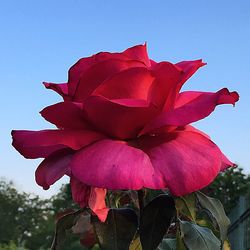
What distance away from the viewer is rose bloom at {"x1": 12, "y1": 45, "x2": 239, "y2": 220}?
69 centimetres

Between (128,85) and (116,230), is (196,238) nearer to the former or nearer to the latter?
(116,230)

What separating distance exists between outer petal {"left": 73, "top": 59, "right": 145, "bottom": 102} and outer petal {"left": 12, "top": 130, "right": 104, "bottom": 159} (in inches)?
2.5

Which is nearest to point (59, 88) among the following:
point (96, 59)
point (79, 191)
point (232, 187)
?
point (96, 59)

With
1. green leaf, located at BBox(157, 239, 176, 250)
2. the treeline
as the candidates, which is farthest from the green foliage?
green leaf, located at BBox(157, 239, 176, 250)

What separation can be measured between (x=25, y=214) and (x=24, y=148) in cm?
4500

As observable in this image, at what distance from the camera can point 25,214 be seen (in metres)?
44.8

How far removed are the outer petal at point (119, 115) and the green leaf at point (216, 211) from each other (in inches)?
6.8

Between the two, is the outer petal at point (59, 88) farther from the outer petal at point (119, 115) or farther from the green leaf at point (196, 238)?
the green leaf at point (196, 238)

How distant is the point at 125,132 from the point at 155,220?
12cm

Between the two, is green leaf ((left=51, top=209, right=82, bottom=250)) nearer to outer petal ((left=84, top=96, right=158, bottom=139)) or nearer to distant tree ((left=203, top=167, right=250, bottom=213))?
outer petal ((left=84, top=96, right=158, bottom=139))

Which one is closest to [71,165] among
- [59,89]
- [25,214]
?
[59,89]

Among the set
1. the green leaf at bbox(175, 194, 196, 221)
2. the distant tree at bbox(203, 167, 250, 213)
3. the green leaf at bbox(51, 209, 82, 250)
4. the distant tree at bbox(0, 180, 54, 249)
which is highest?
the green leaf at bbox(175, 194, 196, 221)

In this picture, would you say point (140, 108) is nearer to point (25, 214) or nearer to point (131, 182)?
point (131, 182)

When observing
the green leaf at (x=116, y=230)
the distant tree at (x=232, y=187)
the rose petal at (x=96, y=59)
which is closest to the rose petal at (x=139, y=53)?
the rose petal at (x=96, y=59)
